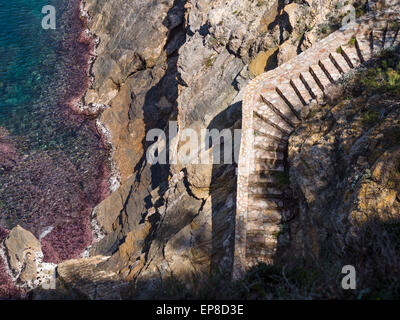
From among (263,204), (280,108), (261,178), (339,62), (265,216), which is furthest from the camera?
(339,62)

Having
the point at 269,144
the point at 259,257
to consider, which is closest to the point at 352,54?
the point at 269,144

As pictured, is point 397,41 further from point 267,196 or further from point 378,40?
point 267,196

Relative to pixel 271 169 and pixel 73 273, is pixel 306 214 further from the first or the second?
pixel 73 273

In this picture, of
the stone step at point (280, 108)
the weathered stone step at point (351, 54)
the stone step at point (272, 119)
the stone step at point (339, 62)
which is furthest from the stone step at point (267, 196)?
the weathered stone step at point (351, 54)

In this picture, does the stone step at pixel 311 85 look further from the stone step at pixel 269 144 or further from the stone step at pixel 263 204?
the stone step at pixel 263 204

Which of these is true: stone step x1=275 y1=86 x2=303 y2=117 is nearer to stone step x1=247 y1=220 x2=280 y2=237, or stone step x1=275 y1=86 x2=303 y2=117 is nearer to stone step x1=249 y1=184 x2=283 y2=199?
stone step x1=249 y1=184 x2=283 y2=199

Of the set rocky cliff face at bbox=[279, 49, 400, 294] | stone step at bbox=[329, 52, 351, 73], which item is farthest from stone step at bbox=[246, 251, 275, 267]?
stone step at bbox=[329, 52, 351, 73]
